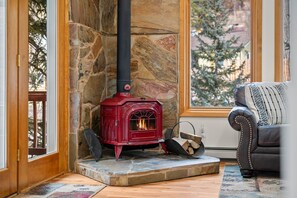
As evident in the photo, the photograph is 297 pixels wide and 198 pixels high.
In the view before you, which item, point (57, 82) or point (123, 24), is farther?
point (123, 24)

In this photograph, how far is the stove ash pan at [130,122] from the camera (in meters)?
3.86

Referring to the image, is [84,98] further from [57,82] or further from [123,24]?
[123,24]

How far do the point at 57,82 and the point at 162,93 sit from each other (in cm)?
151

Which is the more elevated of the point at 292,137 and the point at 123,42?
the point at 123,42

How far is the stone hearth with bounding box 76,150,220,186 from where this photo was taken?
3.31 metres

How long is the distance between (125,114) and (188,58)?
1.39 m

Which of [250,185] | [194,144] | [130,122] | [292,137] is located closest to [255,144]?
[250,185]

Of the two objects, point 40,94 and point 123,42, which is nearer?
point 40,94

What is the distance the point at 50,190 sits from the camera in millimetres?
3082

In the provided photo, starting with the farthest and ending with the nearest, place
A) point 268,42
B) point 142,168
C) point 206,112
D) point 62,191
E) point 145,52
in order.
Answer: point 145,52, point 206,112, point 268,42, point 142,168, point 62,191

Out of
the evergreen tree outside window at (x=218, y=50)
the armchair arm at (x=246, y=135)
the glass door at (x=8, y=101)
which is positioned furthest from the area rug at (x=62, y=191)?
the evergreen tree outside window at (x=218, y=50)

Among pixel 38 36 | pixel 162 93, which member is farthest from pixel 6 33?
pixel 162 93

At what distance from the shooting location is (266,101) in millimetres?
3912

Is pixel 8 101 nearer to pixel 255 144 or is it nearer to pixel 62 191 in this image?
pixel 62 191
